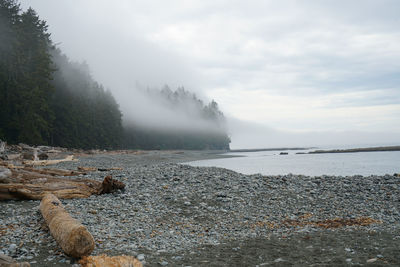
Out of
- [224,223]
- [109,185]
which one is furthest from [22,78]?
[224,223]

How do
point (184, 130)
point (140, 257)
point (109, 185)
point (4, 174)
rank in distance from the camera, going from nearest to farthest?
1. point (140, 257)
2. point (4, 174)
3. point (109, 185)
4. point (184, 130)

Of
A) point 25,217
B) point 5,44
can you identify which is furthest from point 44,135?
point 25,217

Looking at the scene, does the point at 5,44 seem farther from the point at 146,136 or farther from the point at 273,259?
the point at 146,136

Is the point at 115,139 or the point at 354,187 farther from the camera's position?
the point at 115,139

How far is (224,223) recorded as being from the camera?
34.2 feet

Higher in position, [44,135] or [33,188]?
[44,135]

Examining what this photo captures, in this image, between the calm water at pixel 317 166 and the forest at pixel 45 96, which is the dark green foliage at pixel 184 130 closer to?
the forest at pixel 45 96

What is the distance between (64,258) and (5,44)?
41.1 m

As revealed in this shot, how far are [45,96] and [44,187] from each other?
36906 mm

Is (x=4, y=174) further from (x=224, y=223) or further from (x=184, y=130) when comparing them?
(x=184, y=130)

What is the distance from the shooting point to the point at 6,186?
1166 centimetres

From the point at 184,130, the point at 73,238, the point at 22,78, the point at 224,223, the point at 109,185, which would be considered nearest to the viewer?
the point at 73,238

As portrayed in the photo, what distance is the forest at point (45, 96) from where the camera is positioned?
38.1m

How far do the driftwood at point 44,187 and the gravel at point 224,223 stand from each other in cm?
37
